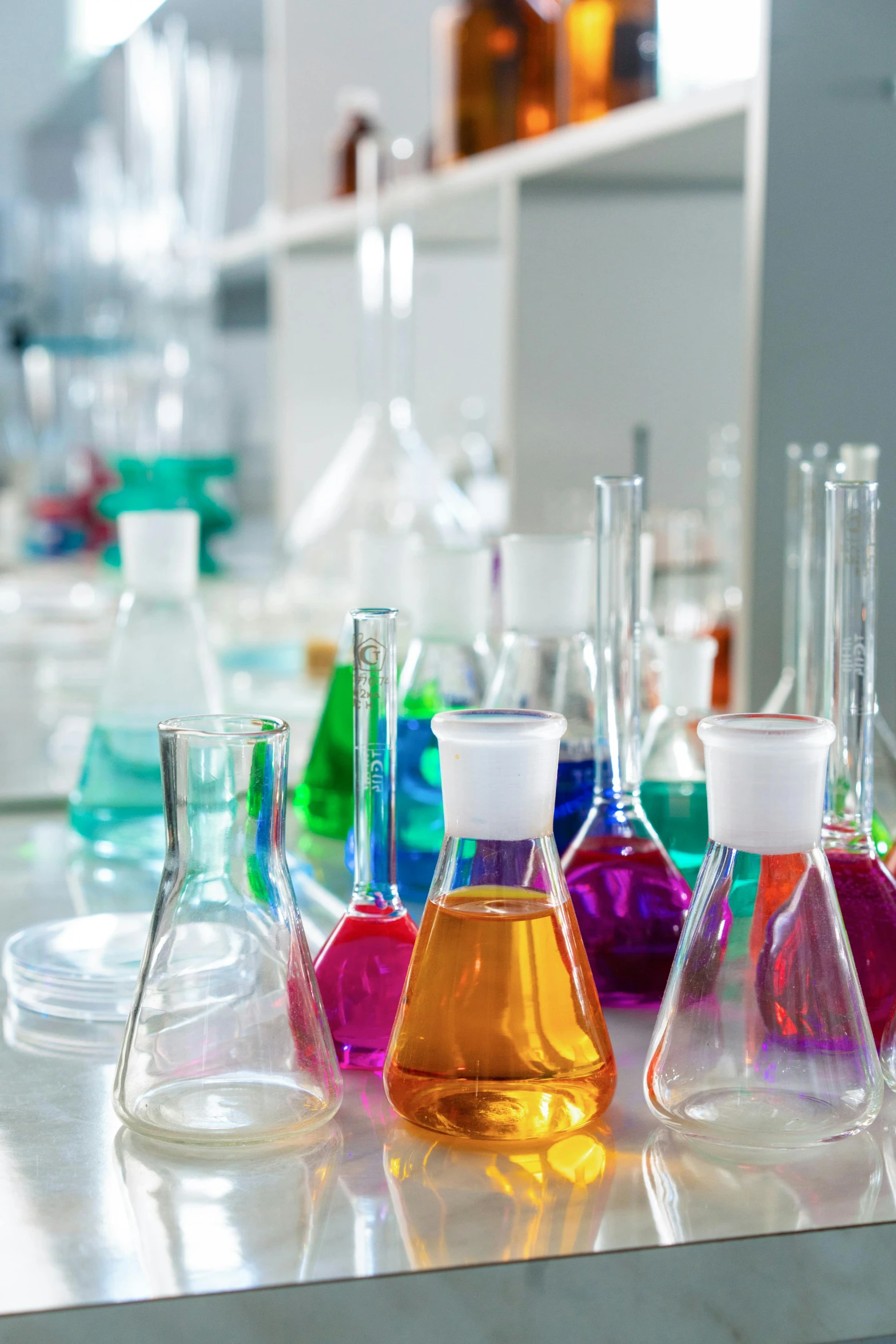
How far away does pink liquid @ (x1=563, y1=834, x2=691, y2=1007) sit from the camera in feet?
2.02

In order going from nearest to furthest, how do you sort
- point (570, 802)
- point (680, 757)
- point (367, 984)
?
1. point (367, 984)
2. point (570, 802)
3. point (680, 757)

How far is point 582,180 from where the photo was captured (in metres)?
1.42

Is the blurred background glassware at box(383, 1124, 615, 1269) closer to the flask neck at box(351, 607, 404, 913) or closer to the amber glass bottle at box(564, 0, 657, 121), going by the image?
the flask neck at box(351, 607, 404, 913)

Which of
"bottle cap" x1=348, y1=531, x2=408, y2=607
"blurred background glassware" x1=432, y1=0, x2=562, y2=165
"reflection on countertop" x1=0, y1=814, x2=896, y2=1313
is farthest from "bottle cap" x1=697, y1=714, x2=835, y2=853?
"blurred background glassware" x1=432, y1=0, x2=562, y2=165

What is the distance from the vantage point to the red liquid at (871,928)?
0.57 meters

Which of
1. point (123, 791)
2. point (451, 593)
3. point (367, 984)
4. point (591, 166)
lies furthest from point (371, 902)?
point (591, 166)

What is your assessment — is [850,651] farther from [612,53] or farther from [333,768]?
[612,53]

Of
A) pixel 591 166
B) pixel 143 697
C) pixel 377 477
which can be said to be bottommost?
pixel 143 697

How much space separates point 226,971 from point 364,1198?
96mm

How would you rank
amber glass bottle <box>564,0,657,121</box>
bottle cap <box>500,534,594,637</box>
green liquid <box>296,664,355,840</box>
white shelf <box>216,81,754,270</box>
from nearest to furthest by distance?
bottle cap <box>500,534,594,637</box> → green liquid <box>296,664,355,840</box> → white shelf <box>216,81,754,270</box> → amber glass bottle <box>564,0,657,121</box>

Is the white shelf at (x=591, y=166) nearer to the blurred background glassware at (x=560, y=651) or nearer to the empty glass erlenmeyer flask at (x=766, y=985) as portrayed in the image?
the blurred background glassware at (x=560, y=651)

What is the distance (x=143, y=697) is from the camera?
2.83 feet

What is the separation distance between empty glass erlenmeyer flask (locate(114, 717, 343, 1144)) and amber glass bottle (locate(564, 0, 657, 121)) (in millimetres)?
992

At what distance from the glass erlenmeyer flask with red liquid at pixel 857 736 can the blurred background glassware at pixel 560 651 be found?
0.12 meters
